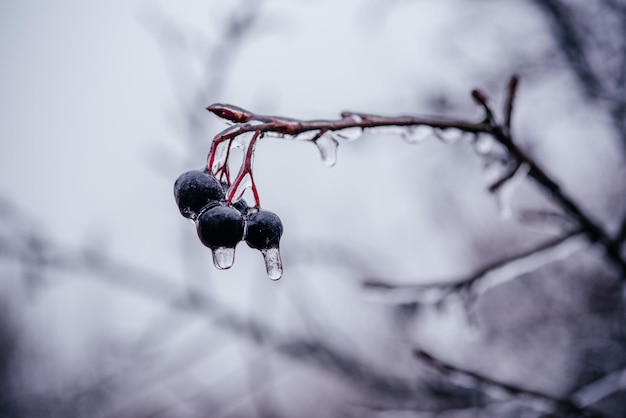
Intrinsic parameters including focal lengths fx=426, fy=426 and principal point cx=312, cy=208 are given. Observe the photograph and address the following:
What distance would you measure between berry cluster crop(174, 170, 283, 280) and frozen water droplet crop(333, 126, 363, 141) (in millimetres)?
184

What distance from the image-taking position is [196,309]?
7.76 ft

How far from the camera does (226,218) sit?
0.69 meters

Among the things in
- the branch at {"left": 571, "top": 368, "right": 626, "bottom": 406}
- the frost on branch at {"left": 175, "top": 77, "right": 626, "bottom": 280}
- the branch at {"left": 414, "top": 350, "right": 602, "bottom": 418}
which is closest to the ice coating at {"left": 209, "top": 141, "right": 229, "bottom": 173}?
the frost on branch at {"left": 175, "top": 77, "right": 626, "bottom": 280}

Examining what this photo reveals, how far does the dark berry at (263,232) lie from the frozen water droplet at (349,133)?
19cm

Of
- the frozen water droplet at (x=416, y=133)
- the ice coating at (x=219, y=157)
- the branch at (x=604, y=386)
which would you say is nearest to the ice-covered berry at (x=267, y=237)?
the ice coating at (x=219, y=157)

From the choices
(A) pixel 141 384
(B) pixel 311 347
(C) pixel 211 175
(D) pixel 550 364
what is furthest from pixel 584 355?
(C) pixel 211 175

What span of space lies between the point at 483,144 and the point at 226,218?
615mm

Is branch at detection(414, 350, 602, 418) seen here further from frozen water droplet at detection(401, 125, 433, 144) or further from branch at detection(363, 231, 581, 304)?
frozen water droplet at detection(401, 125, 433, 144)

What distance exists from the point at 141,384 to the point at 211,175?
2369mm

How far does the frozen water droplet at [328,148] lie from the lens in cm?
77

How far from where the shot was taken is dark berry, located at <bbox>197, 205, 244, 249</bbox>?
670 mm

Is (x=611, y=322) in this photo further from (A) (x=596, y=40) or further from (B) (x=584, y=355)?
(A) (x=596, y=40)

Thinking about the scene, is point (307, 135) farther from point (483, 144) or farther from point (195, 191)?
point (483, 144)

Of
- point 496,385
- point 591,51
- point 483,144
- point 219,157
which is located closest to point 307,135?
Answer: point 219,157
